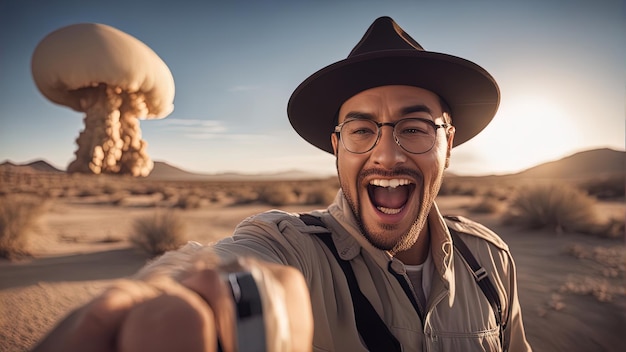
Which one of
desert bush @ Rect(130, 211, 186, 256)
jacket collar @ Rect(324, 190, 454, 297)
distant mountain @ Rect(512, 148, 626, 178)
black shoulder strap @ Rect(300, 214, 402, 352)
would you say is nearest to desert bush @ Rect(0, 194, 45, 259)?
desert bush @ Rect(130, 211, 186, 256)

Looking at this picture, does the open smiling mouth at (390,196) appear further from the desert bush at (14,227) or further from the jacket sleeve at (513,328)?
the desert bush at (14,227)

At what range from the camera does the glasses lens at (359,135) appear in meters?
1.96

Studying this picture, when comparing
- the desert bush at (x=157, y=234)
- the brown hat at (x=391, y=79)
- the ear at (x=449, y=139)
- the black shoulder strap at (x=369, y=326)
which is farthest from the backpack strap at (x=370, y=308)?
the desert bush at (x=157, y=234)

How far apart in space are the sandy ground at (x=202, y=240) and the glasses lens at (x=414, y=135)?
3.18 metres

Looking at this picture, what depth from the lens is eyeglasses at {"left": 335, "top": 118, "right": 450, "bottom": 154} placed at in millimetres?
1922

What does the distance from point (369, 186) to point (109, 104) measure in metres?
31.6

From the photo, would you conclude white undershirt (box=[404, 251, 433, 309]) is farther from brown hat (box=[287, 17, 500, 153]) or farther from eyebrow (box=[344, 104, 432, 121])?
brown hat (box=[287, 17, 500, 153])

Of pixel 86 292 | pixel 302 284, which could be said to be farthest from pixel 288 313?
pixel 86 292

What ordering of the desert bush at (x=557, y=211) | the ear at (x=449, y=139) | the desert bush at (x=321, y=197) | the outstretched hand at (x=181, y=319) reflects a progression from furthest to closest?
the desert bush at (x=321, y=197)
the desert bush at (x=557, y=211)
the ear at (x=449, y=139)
the outstretched hand at (x=181, y=319)

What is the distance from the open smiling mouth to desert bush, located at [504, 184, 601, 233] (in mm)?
8318

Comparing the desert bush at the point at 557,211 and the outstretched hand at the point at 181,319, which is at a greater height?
the outstretched hand at the point at 181,319

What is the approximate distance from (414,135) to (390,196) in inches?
15.3

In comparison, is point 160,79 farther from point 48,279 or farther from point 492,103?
point 492,103

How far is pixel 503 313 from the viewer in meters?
1.87
